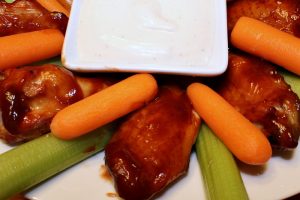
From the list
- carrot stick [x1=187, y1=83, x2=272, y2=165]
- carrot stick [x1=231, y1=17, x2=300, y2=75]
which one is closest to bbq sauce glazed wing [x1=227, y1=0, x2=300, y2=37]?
carrot stick [x1=231, y1=17, x2=300, y2=75]

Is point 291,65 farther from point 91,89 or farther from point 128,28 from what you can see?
point 91,89

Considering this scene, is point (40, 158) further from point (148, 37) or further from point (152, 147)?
point (148, 37)

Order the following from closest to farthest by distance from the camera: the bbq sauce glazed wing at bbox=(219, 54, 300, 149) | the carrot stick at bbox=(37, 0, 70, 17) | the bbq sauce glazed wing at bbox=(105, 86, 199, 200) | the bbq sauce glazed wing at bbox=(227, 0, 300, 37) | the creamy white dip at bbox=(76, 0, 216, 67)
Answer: the bbq sauce glazed wing at bbox=(105, 86, 199, 200) → the bbq sauce glazed wing at bbox=(219, 54, 300, 149) → the creamy white dip at bbox=(76, 0, 216, 67) → the bbq sauce glazed wing at bbox=(227, 0, 300, 37) → the carrot stick at bbox=(37, 0, 70, 17)

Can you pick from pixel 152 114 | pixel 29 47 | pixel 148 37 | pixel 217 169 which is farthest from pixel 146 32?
pixel 217 169

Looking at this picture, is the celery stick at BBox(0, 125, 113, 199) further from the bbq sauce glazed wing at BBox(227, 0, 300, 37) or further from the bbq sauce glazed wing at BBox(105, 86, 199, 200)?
the bbq sauce glazed wing at BBox(227, 0, 300, 37)

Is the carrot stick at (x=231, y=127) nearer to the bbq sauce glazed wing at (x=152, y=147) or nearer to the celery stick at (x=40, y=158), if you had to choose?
the bbq sauce glazed wing at (x=152, y=147)

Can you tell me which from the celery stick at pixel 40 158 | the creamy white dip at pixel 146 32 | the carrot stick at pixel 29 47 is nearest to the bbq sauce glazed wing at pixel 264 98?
the creamy white dip at pixel 146 32

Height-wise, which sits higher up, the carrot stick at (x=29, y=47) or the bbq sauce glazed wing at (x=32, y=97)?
the carrot stick at (x=29, y=47)
